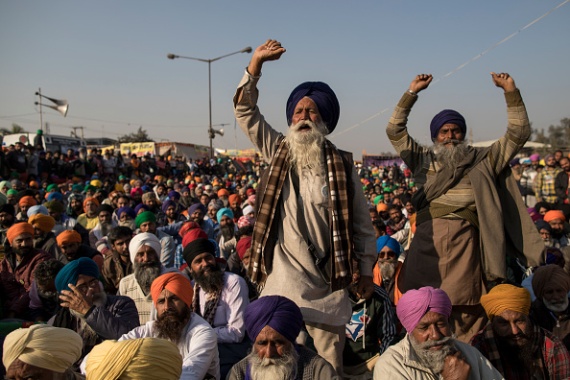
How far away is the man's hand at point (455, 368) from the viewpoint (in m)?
2.81

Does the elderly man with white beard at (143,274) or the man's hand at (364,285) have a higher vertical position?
the man's hand at (364,285)

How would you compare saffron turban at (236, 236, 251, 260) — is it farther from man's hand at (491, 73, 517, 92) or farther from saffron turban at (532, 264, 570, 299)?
man's hand at (491, 73, 517, 92)

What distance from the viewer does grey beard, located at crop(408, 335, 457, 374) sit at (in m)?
2.90

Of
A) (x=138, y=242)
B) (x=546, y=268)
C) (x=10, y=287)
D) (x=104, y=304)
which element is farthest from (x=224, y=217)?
(x=546, y=268)

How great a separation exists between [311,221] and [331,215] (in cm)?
14

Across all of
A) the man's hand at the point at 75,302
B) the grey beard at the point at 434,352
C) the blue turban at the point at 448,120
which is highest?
the blue turban at the point at 448,120

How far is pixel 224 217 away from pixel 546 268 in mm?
5388

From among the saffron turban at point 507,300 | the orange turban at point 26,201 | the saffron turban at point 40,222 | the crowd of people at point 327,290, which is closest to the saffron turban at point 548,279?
the crowd of people at point 327,290

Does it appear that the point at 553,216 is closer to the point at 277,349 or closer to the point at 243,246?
the point at 243,246

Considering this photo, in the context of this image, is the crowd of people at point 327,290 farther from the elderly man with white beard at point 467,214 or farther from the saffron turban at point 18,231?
the saffron turban at point 18,231

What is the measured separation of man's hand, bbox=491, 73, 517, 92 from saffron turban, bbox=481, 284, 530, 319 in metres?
1.34

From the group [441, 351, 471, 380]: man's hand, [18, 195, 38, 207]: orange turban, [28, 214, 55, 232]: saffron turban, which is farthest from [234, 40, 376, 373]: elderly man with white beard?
[18, 195, 38, 207]: orange turban

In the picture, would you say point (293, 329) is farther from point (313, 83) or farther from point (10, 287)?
point (10, 287)

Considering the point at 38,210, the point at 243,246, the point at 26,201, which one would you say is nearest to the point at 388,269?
the point at 243,246
